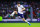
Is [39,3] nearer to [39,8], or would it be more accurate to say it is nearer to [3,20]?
[39,8]

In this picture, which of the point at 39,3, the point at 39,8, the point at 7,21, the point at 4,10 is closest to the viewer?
the point at 7,21

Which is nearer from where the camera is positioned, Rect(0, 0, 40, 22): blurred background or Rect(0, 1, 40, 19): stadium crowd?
Rect(0, 0, 40, 22): blurred background

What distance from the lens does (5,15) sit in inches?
310

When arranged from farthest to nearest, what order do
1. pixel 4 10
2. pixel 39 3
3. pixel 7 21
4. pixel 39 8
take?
pixel 39 3 → pixel 39 8 → pixel 4 10 → pixel 7 21

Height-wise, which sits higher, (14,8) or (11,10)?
(14,8)

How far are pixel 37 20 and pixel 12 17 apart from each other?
1775mm

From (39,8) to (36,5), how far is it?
1.39 feet

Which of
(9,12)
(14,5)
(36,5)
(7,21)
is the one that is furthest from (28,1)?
(7,21)

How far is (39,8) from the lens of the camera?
27.7 feet

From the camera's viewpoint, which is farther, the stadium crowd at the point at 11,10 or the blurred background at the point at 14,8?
the stadium crowd at the point at 11,10

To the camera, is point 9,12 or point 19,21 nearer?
point 19,21

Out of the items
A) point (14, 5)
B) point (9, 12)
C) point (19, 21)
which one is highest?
point (14, 5)

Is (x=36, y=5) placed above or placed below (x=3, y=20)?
above

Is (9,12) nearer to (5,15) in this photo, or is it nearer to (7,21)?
(5,15)
